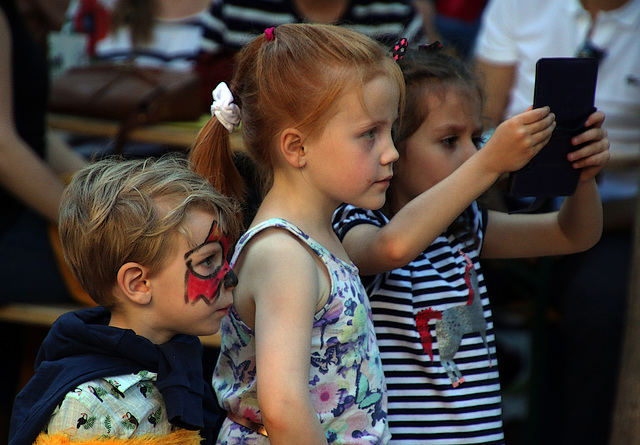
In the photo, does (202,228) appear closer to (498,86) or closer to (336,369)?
(336,369)

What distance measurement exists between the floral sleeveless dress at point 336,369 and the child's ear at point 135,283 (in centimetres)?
17

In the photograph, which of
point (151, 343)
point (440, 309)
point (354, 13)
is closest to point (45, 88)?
point (354, 13)

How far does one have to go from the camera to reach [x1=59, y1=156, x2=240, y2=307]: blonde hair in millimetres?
1288

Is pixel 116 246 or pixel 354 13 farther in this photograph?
pixel 354 13

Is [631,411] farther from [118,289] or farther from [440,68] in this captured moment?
[118,289]

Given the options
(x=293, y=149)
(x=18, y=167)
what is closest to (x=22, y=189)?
(x=18, y=167)

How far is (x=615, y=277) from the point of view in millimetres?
2408

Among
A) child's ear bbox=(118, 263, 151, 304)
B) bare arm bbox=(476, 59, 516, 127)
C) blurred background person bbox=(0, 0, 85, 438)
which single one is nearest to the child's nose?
child's ear bbox=(118, 263, 151, 304)

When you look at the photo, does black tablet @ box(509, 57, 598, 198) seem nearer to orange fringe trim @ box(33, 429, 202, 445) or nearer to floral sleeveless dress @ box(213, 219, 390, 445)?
floral sleeveless dress @ box(213, 219, 390, 445)

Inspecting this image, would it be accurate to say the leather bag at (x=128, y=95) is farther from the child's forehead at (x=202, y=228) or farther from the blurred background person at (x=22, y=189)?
the child's forehead at (x=202, y=228)

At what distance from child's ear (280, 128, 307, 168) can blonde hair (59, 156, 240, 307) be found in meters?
0.16

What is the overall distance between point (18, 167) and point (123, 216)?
105 cm

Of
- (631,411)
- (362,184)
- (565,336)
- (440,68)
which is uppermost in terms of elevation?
(440,68)

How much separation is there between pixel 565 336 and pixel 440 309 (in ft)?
3.78
